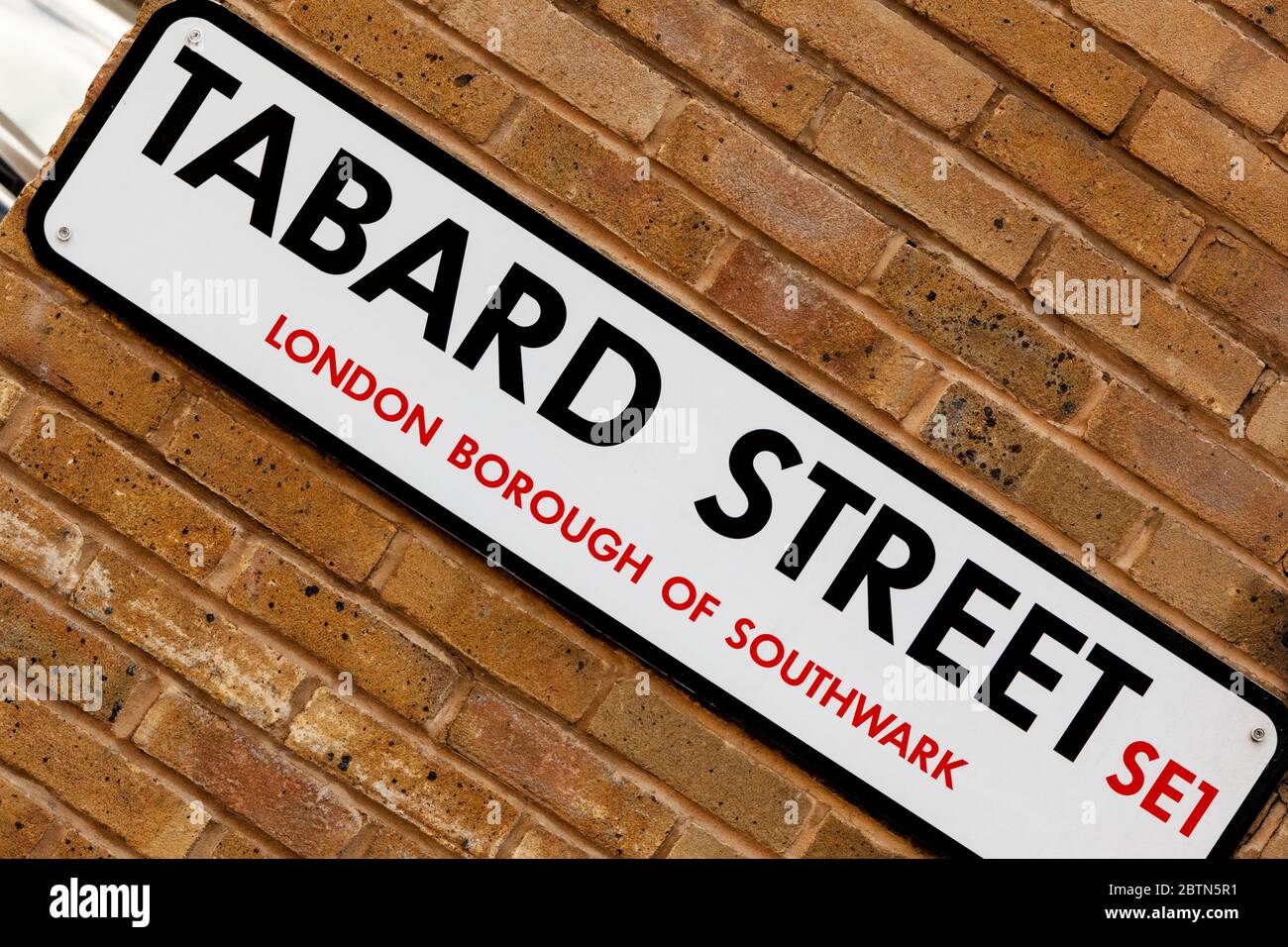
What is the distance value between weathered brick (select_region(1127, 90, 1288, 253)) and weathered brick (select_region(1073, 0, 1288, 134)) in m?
0.04

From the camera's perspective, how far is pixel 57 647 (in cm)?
111

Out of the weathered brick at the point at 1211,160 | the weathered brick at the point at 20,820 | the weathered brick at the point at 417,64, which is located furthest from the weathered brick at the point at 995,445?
the weathered brick at the point at 20,820

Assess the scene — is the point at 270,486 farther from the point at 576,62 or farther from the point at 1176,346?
the point at 1176,346

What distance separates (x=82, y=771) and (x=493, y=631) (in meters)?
0.54

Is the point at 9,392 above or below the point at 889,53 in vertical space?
below

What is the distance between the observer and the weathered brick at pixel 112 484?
1112mm

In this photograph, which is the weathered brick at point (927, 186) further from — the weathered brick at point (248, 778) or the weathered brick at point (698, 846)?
the weathered brick at point (248, 778)

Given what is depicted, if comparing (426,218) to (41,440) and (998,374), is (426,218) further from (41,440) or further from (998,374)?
(998,374)

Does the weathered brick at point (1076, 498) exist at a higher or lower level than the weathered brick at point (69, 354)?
higher

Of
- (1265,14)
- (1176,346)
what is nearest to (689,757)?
(1176,346)

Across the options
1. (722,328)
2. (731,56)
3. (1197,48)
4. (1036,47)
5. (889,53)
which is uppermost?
(1197,48)

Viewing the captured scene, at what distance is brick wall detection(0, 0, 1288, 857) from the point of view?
3.67ft

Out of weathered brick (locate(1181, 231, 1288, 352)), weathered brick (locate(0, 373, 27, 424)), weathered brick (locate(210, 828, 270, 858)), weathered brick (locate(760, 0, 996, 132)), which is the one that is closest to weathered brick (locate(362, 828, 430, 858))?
weathered brick (locate(210, 828, 270, 858))
